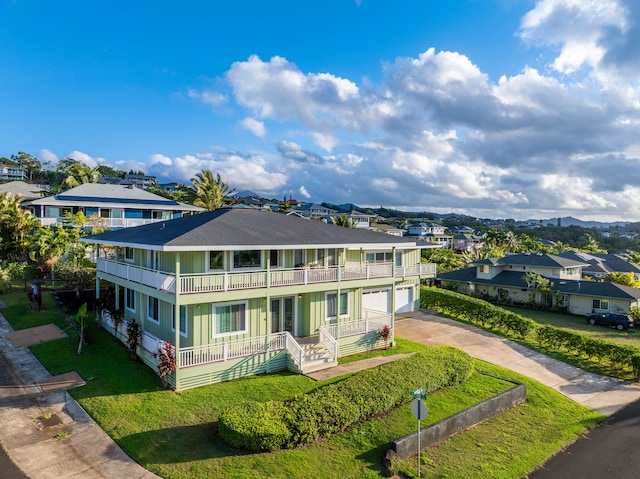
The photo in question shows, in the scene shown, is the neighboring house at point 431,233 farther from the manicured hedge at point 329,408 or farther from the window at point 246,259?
the manicured hedge at point 329,408

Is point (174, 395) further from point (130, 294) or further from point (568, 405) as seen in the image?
point (568, 405)

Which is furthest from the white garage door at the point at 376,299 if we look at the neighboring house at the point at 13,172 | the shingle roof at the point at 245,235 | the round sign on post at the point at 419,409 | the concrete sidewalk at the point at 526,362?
the neighboring house at the point at 13,172

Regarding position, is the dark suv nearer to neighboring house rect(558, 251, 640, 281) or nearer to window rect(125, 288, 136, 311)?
neighboring house rect(558, 251, 640, 281)

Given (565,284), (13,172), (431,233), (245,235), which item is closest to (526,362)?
(245,235)

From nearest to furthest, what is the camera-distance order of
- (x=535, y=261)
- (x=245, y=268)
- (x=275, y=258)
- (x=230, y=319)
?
(x=230, y=319), (x=245, y=268), (x=275, y=258), (x=535, y=261)

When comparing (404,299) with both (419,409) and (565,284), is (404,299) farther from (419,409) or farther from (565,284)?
(419,409)

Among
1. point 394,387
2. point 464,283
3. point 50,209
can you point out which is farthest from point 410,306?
point 50,209
